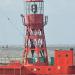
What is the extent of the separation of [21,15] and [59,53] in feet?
23.2

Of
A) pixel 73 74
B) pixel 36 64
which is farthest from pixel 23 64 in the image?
pixel 73 74

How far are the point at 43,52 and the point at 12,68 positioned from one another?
4766mm

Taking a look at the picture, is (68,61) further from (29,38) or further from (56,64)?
(29,38)

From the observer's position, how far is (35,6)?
74938mm

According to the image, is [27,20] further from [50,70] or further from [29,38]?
[50,70]

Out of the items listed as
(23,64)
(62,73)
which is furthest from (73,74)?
(23,64)

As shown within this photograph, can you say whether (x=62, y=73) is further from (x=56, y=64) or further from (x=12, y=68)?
(x=12, y=68)

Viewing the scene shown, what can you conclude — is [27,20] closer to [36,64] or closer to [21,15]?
[21,15]

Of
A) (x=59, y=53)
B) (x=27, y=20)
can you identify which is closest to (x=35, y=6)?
(x=27, y=20)

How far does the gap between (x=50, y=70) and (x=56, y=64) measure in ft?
3.25

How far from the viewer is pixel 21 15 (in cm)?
7494

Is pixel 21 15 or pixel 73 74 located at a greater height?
pixel 21 15

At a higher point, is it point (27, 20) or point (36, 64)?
point (27, 20)

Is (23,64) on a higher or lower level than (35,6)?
lower
